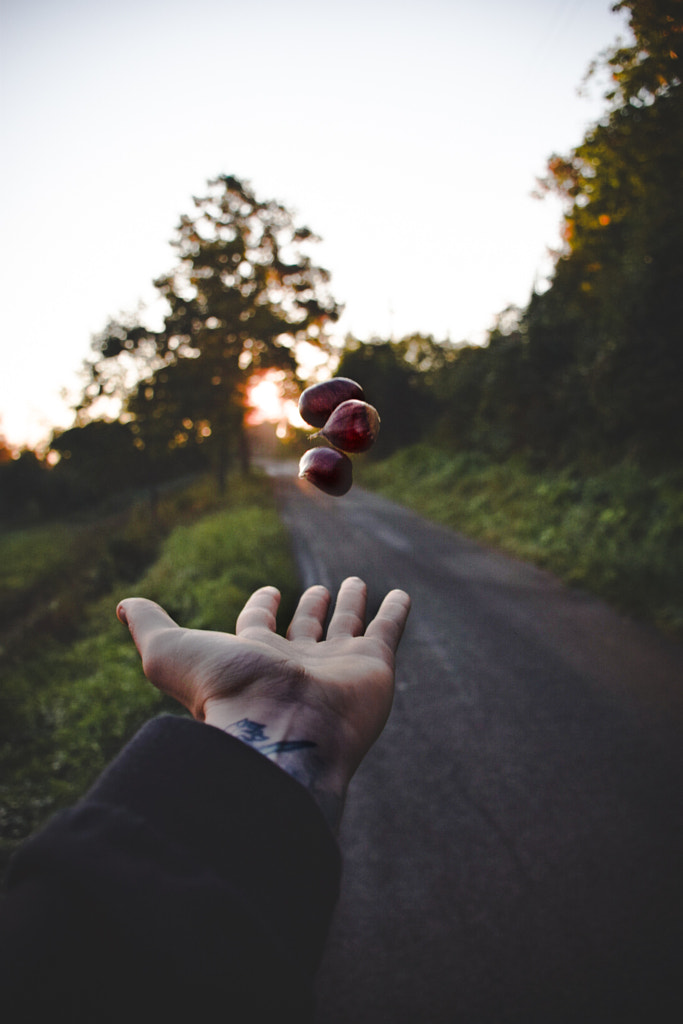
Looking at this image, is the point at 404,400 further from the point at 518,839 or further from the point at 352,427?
the point at 352,427

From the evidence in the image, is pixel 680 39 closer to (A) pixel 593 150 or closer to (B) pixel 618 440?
(A) pixel 593 150

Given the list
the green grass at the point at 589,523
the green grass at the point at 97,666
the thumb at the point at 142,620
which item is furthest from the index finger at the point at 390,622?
the green grass at the point at 589,523

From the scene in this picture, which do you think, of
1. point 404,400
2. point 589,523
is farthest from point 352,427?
point 404,400

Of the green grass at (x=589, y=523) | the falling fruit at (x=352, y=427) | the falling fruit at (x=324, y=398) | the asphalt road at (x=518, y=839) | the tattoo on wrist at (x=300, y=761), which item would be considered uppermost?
the falling fruit at (x=324, y=398)

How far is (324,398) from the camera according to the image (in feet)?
5.24

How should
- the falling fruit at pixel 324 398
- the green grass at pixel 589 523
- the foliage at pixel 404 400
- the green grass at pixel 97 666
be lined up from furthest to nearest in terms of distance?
the foliage at pixel 404 400, the green grass at pixel 589 523, the green grass at pixel 97 666, the falling fruit at pixel 324 398

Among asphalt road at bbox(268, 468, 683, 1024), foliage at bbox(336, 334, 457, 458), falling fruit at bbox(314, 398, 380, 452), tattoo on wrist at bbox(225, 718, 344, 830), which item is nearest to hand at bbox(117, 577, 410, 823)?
tattoo on wrist at bbox(225, 718, 344, 830)

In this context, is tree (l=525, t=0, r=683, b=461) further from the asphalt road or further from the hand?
the asphalt road

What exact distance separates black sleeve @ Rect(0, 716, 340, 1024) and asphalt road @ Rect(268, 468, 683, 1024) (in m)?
2.45

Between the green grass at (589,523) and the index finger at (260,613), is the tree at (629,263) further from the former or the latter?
the index finger at (260,613)

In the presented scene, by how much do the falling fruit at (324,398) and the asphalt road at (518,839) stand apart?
2.97m

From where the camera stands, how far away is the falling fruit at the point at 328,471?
1.43 meters

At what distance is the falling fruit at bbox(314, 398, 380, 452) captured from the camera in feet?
4.74

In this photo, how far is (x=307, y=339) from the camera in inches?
575
